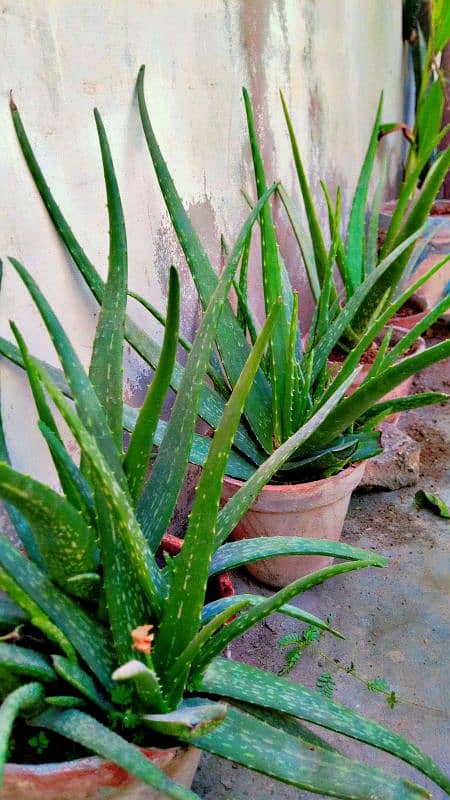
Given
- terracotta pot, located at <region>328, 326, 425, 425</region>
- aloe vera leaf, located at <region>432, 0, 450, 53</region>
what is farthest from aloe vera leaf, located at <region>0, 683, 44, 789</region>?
aloe vera leaf, located at <region>432, 0, 450, 53</region>

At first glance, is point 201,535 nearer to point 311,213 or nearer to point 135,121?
point 135,121

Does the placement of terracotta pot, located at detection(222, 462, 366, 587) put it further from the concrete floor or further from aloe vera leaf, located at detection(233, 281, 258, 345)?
aloe vera leaf, located at detection(233, 281, 258, 345)

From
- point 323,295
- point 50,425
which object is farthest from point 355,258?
point 50,425

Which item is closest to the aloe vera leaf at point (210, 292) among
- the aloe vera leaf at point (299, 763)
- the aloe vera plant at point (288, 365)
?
the aloe vera plant at point (288, 365)

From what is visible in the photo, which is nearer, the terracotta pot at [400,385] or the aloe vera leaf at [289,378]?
the aloe vera leaf at [289,378]

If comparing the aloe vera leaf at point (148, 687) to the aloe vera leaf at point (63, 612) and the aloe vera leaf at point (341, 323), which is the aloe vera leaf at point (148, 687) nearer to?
the aloe vera leaf at point (63, 612)

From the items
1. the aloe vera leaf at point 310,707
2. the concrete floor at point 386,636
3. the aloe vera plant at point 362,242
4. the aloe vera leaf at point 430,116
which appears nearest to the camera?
the aloe vera leaf at point 310,707

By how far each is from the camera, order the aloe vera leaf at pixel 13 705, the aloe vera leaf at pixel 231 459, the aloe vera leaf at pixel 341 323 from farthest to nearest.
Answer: the aloe vera leaf at pixel 341 323 < the aloe vera leaf at pixel 231 459 < the aloe vera leaf at pixel 13 705
